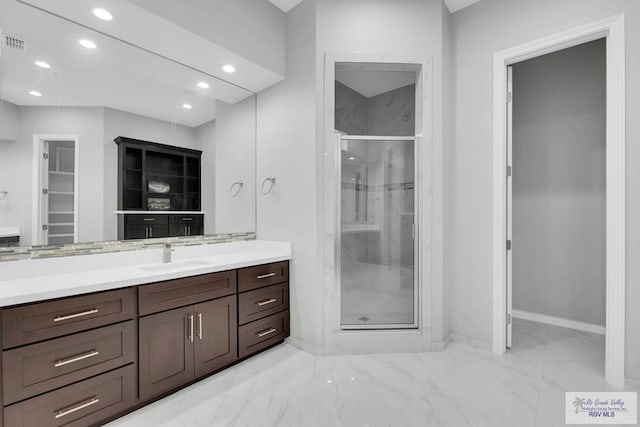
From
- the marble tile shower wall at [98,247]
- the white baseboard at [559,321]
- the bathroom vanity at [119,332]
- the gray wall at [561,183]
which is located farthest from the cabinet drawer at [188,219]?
the white baseboard at [559,321]

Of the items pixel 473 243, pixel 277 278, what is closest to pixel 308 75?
pixel 277 278

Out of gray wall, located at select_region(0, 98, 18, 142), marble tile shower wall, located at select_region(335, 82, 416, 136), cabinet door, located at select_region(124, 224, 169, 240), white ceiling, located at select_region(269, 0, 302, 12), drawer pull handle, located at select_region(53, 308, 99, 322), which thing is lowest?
drawer pull handle, located at select_region(53, 308, 99, 322)

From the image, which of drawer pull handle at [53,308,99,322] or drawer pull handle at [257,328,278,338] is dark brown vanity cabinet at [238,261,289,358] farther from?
drawer pull handle at [53,308,99,322]

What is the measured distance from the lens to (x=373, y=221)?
8.94ft

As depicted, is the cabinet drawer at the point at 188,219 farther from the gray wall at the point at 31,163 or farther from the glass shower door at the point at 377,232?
the glass shower door at the point at 377,232

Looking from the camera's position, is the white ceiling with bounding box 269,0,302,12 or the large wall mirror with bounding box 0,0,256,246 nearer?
the large wall mirror with bounding box 0,0,256,246

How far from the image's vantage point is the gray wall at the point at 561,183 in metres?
2.85

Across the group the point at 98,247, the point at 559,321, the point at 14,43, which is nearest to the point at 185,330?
the point at 98,247

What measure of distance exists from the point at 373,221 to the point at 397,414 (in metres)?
1.48

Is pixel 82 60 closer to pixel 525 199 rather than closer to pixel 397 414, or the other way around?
pixel 397 414

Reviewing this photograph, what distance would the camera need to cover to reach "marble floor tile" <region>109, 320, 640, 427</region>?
1688mm

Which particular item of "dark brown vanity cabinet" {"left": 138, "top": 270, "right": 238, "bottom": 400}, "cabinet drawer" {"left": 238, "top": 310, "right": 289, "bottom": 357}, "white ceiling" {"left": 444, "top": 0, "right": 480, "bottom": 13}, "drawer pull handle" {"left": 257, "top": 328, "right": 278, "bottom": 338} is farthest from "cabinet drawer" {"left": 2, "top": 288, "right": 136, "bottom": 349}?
"white ceiling" {"left": 444, "top": 0, "right": 480, "bottom": 13}

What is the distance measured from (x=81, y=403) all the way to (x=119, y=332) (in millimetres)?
361
